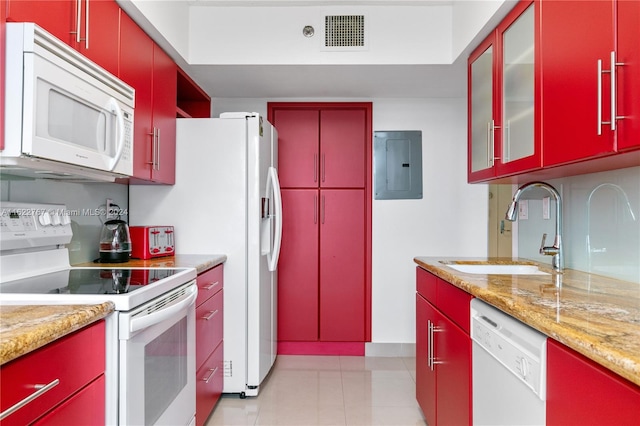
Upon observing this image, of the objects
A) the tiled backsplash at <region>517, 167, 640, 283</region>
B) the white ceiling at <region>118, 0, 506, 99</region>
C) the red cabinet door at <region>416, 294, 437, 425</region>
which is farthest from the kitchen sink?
the white ceiling at <region>118, 0, 506, 99</region>

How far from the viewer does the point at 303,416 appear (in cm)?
235

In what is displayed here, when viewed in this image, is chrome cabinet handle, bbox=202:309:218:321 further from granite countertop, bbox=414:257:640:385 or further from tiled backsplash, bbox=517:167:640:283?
tiled backsplash, bbox=517:167:640:283

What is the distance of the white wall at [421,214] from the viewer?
337 cm

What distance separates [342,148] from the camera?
3.43 meters

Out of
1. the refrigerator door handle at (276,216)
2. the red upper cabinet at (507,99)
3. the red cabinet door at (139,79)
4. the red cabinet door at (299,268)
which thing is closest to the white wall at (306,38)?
the red upper cabinet at (507,99)

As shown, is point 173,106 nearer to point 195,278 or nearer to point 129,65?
point 129,65

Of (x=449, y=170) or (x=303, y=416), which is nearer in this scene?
(x=303, y=416)

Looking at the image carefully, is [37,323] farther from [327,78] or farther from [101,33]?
[327,78]

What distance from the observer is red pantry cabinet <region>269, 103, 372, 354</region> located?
3393 millimetres

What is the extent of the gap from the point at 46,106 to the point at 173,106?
4.01ft

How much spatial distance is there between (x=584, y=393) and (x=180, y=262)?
183 centimetres

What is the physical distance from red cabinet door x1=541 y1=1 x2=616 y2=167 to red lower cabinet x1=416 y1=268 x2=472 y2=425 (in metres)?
0.64

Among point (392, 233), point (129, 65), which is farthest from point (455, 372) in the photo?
point (129, 65)

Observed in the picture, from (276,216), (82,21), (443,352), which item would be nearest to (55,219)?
(82,21)
